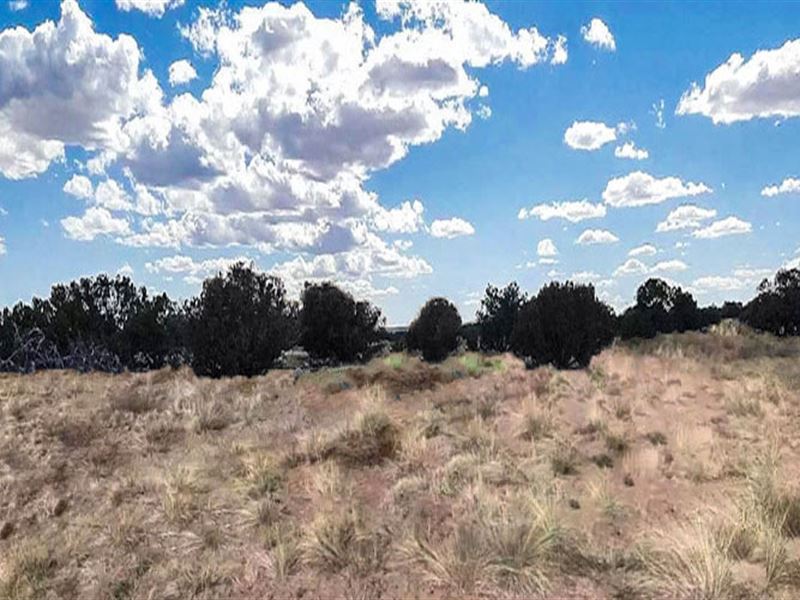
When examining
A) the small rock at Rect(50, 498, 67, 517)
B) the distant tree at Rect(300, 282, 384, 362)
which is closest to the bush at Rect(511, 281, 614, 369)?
the distant tree at Rect(300, 282, 384, 362)

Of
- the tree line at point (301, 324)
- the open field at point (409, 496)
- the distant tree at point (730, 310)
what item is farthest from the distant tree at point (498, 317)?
the open field at point (409, 496)

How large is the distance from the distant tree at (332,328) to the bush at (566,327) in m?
15.8

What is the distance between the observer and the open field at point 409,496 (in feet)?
20.1

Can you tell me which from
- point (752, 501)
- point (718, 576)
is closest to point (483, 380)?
point (752, 501)

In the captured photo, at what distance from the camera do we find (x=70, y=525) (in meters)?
8.70

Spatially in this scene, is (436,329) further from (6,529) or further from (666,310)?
(6,529)

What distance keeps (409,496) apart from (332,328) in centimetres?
3294

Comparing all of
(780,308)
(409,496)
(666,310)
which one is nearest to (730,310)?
(666,310)

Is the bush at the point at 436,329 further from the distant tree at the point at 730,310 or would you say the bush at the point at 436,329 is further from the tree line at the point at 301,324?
the distant tree at the point at 730,310

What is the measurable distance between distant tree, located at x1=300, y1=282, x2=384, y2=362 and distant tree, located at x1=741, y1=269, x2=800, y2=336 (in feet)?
86.6

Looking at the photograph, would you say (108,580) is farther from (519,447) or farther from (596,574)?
(519,447)

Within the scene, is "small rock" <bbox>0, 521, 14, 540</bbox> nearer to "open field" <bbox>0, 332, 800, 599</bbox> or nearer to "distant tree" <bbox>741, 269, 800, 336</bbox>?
"open field" <bbox>0, 332, 800, 599</bbox>

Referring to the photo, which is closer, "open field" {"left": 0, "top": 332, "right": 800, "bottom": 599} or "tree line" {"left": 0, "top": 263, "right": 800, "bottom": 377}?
"open field" {"left": 0, "top": 332, "right": 800, "bottom": 599}

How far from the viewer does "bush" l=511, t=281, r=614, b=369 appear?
26.0m
